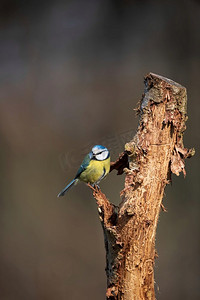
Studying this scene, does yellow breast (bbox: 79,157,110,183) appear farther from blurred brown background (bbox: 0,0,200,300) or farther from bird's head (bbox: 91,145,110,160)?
blurred brown background (bbox: 0,0,200,300)

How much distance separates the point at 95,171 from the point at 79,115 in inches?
21.2

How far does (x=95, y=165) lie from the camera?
118cm

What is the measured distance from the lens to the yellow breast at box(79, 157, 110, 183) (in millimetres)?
1153

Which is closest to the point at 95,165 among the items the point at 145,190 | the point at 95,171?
the point at 95,171

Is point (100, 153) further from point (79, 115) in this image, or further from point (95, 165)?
point (79, 115)

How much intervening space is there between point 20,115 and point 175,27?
875 millimetres

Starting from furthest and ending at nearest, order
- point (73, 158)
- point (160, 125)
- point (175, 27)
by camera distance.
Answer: point (175, 27) → point (73, 158) → point (160, 125)

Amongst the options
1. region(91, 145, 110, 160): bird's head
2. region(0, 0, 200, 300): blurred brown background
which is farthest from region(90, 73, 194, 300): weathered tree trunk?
region(0, 0, 200, 300): blurred brown background

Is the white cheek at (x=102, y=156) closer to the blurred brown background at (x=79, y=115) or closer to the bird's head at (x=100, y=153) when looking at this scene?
the bird's head at (x=100, y=153)

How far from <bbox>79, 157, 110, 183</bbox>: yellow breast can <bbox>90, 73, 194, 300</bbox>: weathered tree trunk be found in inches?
8.9

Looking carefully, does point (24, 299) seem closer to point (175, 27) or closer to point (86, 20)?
point (86, 20)

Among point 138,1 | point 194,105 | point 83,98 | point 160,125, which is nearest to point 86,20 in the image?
point 138,1

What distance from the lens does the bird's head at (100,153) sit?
1.14 meters

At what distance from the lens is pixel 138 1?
5.26 ft
